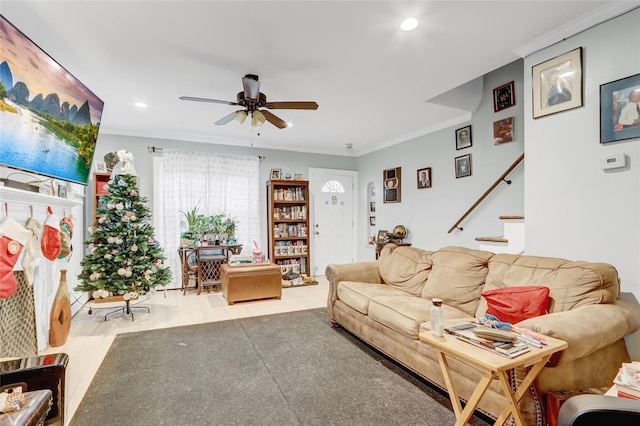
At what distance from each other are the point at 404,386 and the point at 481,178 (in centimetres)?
290

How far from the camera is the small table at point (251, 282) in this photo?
4199mm

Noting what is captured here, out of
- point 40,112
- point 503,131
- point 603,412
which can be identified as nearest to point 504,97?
point 503,131

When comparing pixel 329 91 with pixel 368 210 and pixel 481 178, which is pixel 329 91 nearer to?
pixel 481 178

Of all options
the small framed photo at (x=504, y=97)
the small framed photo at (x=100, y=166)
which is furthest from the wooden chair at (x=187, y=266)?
the small framed photo at (x=504, y=97)

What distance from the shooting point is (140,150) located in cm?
502

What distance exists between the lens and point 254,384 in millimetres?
2207

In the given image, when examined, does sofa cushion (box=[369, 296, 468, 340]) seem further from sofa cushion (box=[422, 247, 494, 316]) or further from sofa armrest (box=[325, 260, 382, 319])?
sofa armrest (box=[325, 260, 382, 319])

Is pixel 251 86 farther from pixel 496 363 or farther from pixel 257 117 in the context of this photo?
pixel 496 363

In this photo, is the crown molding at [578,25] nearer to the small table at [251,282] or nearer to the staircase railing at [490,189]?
the staircase railing at [490,189]

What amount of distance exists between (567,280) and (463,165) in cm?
259

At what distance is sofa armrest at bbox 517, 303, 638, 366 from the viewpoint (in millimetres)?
1538

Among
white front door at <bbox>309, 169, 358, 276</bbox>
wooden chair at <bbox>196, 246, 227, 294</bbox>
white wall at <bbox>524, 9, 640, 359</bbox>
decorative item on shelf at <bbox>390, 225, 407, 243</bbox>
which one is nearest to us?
white wall at <bbox>524, 9, 640, 359</bbox>

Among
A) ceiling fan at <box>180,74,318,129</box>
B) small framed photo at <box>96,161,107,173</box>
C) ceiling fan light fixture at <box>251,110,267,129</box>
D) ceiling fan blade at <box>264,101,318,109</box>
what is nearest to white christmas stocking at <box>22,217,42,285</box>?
ceiling fan at <box>180,74,318,129</box>

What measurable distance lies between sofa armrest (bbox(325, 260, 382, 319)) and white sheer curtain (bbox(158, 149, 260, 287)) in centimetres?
263
